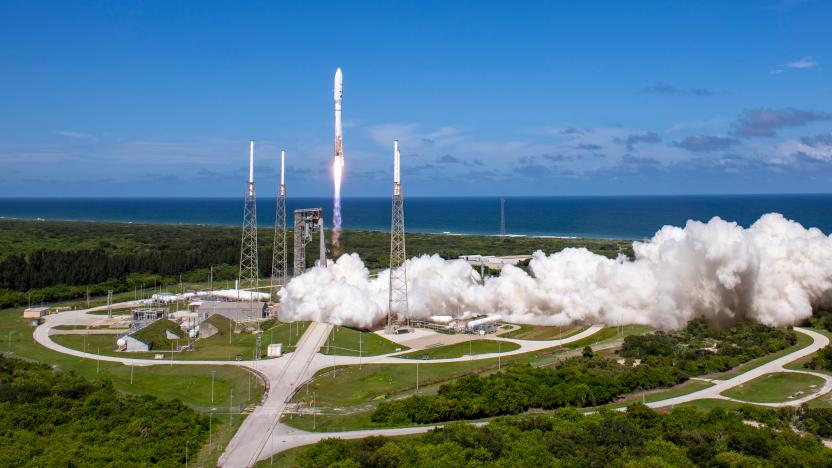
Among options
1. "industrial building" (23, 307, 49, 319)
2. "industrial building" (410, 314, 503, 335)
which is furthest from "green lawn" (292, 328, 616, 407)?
"industrial building" (23, 307, 49, 319)

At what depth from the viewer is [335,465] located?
2959 cm

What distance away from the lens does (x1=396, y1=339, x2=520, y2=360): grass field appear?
172ft

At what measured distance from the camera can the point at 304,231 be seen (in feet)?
220

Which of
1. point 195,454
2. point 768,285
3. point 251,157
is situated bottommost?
point 195,454

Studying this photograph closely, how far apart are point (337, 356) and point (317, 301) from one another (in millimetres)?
9538

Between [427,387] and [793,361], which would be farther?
[793,361]

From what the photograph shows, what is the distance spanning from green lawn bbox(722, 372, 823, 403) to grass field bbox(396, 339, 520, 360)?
17037 millimetres

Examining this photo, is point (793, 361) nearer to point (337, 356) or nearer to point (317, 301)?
point (337, 356)

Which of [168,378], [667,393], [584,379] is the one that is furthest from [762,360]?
[168,378]

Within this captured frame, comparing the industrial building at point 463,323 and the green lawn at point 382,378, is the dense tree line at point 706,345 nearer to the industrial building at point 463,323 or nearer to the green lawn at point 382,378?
the green lawn at point 382,378

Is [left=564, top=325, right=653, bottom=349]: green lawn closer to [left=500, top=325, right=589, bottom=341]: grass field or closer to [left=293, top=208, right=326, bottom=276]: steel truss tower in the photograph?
[left=500, top=325, right=589, bottom=341]: grass field

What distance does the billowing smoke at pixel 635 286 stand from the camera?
60.8 m

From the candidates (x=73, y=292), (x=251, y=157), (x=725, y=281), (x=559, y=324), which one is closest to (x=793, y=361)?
(x=725, y=281)

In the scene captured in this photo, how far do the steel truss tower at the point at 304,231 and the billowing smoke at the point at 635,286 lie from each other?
2892 mm
